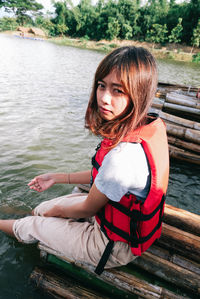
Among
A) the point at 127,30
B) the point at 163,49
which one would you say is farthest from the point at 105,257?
the point at 127,30

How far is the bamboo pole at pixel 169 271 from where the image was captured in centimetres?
181

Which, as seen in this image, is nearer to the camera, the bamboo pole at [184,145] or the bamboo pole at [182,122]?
the bamboo pole at [184,145]

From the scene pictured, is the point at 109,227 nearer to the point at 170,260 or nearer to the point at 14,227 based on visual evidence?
the point at 170,260

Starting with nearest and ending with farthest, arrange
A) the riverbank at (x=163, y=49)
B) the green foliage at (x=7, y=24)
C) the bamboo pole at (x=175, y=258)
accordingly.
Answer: the bamboo pole at (x=175, y=258)
the riverbank at (x=163, y=49)
the green foliage at (x=7, y=24)

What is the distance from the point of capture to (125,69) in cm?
141

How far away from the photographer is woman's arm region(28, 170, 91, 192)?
2.50 meters

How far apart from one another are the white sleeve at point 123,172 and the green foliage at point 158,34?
61707 millimetres

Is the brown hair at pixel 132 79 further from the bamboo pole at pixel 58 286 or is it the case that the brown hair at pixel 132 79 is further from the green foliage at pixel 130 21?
the green foliage at pixel 130 21

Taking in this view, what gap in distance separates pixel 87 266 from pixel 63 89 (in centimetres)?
1137

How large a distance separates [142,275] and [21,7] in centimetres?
12804

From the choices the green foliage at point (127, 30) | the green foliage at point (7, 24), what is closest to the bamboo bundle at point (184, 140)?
the green foliage at point (127, 30)

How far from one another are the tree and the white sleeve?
411 feet

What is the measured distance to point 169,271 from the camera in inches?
74.4

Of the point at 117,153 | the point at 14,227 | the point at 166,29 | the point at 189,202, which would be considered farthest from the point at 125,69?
the point at 166,29
